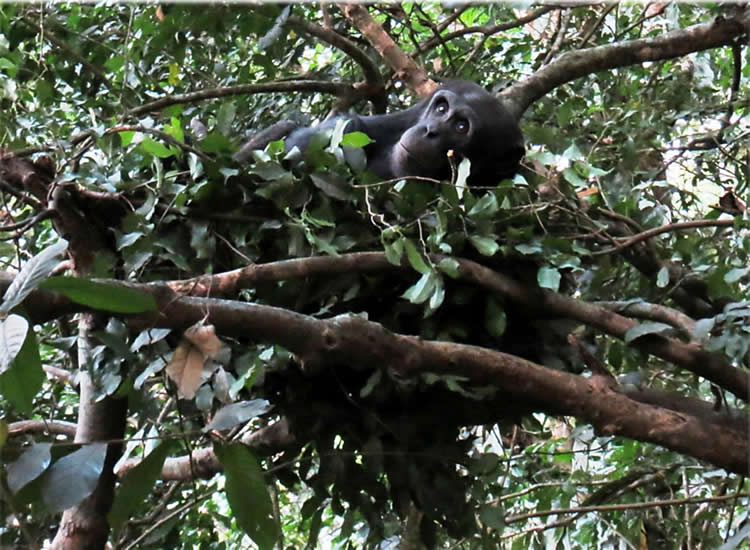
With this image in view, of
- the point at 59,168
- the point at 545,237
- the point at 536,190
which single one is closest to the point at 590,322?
the point at 545,237

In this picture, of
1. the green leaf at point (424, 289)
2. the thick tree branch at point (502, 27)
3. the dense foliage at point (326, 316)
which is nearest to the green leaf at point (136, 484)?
the dense foliage at point (326, 316)

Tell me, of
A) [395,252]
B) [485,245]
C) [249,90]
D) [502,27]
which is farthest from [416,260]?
[502,27]

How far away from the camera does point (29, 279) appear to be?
Answer: 2.68 feet

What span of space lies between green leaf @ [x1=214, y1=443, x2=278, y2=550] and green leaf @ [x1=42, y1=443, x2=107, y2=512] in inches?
5.1

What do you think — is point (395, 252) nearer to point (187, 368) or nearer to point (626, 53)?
point (187, 368)

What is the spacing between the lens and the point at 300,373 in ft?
4.84

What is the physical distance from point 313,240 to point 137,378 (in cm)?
35

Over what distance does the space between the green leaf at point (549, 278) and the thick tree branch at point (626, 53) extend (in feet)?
2.25

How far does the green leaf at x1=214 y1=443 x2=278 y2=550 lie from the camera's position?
0.98 meters

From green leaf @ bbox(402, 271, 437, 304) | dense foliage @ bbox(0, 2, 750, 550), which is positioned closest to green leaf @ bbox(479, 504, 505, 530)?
dense foliage @ bbox(0, 2, 750, 550)

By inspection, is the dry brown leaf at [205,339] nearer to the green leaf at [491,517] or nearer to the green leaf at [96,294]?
the green leaf at [96,294]

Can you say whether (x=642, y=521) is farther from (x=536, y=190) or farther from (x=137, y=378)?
(x=137, y=378)

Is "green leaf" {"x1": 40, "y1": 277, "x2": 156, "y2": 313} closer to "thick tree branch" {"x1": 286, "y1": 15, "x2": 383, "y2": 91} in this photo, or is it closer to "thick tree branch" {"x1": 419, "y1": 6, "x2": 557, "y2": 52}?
"thick tree branch" {"x1": 286, "y1": 15, "x2": 383, "y2": 91}

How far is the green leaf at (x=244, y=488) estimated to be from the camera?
980 mm
